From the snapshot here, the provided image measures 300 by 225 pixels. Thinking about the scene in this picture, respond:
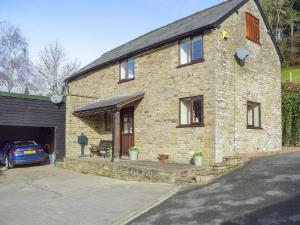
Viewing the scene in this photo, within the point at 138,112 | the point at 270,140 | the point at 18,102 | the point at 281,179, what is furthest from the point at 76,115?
the point at 281,179

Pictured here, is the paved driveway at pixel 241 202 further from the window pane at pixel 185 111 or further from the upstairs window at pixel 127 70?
the upstairs window at pixel 127 70

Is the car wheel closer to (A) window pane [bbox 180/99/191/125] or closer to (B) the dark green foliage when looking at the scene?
(A) window pane [bbox 180/99/191/125]

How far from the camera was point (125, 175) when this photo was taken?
13.1m

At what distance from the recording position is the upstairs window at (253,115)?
49.7 ft

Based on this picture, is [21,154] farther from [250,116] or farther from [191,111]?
[250,116]

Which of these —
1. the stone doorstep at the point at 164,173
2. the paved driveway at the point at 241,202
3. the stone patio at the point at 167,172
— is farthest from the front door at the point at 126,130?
the paved driveway at the point at 241,202

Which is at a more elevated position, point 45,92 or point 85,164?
point 45,92

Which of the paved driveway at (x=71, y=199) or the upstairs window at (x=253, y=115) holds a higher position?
the upstairs window at (x=253, y=115)

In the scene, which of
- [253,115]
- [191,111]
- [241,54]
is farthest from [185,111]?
[253,115]

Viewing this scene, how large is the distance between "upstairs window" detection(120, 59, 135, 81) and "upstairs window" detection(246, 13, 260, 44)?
5598 mm

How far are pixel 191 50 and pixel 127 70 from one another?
446 cm

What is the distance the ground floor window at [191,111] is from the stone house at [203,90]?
0.04 meters

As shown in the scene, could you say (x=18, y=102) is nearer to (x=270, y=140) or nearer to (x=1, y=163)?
(x=1, y=163)

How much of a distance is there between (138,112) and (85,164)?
11.1 ft
